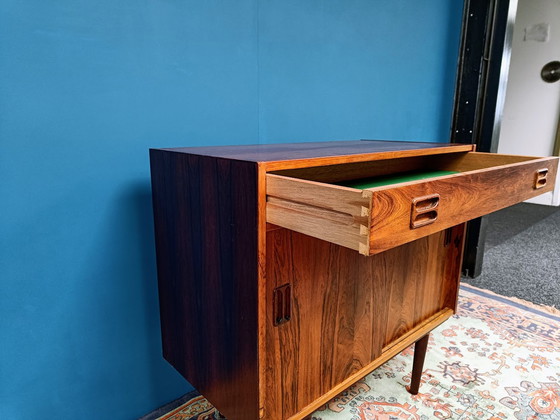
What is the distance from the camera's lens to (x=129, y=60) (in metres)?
0.90

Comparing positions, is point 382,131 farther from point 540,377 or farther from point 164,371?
point 164,371

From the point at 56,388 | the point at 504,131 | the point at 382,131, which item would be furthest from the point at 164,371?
the point at 504,131

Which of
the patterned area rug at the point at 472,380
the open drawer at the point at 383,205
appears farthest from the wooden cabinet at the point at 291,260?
the patterned area rug at the point at 472,380

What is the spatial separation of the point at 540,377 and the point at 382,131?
1.01 meters

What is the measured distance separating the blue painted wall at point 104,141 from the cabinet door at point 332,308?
1.46ft

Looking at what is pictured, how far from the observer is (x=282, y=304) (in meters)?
0.71

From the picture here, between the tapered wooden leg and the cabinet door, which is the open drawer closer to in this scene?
the cabinet door

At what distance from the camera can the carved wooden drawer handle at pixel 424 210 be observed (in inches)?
23.3

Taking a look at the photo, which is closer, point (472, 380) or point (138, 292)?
point (138, 292)

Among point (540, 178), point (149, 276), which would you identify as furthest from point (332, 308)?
point (540, 178)

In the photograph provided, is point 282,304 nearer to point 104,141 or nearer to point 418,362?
point 104,141

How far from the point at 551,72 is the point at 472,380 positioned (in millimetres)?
3641

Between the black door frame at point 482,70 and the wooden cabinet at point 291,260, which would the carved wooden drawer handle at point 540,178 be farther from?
the black door frame at point 482,70

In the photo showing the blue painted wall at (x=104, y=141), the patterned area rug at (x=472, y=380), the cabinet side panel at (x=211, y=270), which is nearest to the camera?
the cabinet side panel at (x=211, y=270)
